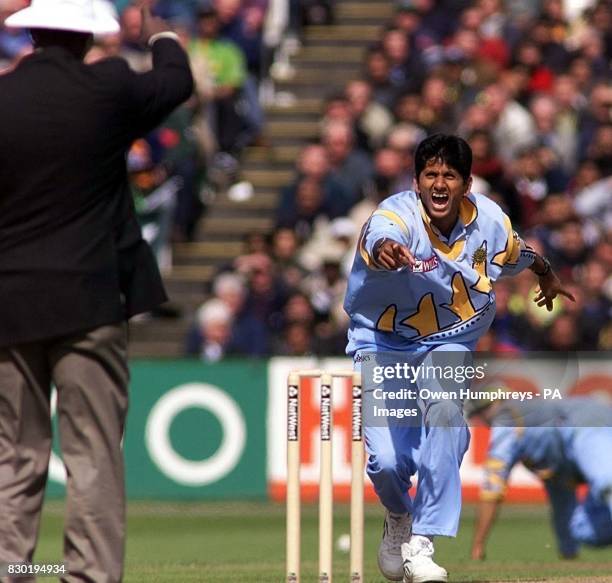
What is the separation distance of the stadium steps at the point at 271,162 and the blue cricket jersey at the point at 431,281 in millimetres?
10327

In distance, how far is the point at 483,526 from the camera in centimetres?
1240

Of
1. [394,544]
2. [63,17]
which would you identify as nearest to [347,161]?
[394,544]

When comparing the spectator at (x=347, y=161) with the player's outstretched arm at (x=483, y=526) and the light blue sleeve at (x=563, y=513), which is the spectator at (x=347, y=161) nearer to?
the light blue sleeve at (x=563, y=513)

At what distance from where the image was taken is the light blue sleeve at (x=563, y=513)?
12641mm

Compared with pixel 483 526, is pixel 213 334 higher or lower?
higher

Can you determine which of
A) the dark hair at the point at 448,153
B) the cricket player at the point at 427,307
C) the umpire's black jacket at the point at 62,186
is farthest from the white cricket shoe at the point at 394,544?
the umpire's black jacket at the point at 62,186

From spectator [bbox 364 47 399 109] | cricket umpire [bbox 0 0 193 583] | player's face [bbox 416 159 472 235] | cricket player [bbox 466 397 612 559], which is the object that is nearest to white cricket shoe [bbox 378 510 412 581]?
player's face [bbox 416 159 472 235]

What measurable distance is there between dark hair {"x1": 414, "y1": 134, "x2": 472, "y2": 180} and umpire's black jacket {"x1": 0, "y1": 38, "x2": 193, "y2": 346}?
2.09 meters

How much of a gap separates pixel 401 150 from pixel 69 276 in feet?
39.1

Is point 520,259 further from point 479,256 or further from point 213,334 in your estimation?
point 213,334

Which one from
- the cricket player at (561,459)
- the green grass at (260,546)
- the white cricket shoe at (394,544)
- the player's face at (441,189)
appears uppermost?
the player's face at (441,189)

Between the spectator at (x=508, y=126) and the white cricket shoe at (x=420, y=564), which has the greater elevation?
the spectator at (x=508, y=126)

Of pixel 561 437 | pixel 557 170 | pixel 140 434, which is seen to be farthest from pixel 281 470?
pixel 561 437

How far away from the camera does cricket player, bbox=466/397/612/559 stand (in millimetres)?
12117
